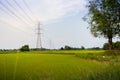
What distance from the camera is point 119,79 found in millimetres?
6031

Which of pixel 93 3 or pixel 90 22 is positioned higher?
pixel 93 3

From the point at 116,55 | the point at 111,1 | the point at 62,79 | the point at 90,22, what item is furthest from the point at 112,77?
the point at 90,22

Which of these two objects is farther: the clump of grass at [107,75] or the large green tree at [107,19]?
the large green tree at [107,19]

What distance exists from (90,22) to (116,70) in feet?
156

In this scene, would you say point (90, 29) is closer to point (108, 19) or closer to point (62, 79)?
point (108, 19)

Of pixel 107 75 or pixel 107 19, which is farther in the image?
pixel 107 19

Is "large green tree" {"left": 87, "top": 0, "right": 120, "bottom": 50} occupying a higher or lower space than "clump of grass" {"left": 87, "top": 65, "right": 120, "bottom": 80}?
higher

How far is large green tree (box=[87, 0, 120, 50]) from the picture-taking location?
50422 millimetres

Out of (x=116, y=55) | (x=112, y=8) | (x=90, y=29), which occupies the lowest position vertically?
(x=116, y=55)

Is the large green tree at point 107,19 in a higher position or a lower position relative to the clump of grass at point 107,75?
higher

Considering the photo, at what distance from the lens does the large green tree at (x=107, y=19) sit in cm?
5042

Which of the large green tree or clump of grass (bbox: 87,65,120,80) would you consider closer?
clump of grass (bbox: 87,65,120,80)

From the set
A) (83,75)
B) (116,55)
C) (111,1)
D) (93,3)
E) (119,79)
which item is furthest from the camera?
(93,3)

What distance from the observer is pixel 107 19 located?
51.7 meters
